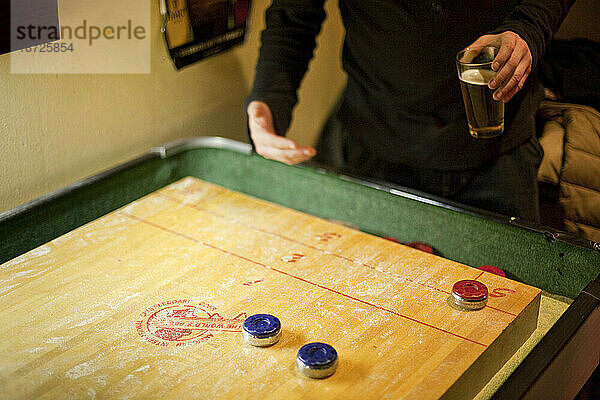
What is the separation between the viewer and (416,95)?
1.81 meters

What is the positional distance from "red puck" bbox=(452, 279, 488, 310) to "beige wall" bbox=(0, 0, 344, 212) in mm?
1090

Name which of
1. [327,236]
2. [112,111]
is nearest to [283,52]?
[112,111]

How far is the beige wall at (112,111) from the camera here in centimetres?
169

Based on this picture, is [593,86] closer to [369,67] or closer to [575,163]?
[575,163]

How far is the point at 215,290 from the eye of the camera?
137cm

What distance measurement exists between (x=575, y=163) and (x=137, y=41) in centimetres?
126

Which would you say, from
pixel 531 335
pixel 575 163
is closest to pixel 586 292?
pixel 531 335

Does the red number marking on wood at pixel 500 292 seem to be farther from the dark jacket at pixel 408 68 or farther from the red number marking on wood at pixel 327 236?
the dark jacket at pixel 408 68

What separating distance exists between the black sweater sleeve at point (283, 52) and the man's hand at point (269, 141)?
3 cm

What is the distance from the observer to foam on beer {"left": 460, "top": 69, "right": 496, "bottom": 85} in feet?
4.72

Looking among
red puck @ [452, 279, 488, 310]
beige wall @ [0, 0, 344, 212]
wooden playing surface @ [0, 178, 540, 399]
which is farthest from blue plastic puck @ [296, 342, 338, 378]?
beige wall @ [0, 0, 344, 212]

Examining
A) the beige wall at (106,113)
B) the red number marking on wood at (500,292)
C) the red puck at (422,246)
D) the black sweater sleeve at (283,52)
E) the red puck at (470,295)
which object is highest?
the black sweater sleeve at (283,52)

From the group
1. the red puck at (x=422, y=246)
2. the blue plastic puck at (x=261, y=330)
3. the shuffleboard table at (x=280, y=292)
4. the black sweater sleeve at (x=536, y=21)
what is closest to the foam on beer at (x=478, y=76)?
the black sweater sleeve at (x=536, y=21)

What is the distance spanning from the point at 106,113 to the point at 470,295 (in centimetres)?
114
